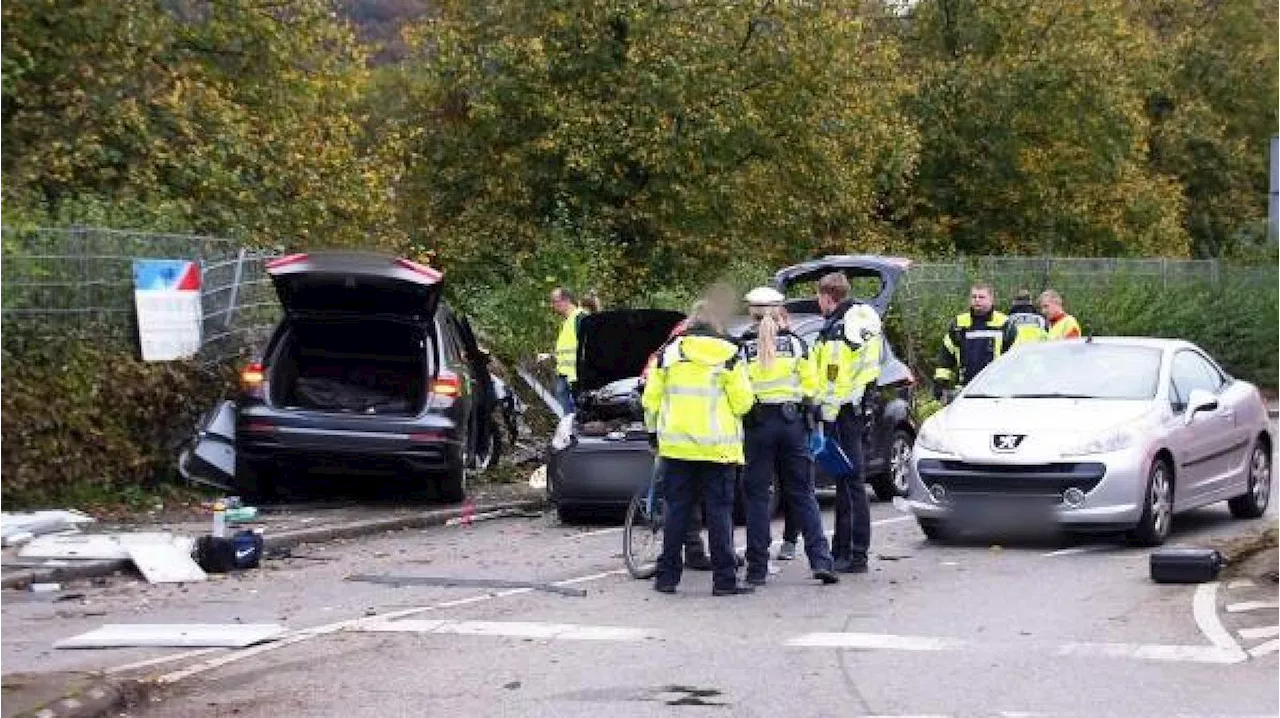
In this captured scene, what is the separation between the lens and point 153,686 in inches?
339

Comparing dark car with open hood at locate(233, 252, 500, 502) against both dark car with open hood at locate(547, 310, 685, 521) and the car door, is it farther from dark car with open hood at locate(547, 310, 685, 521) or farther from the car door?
the car door

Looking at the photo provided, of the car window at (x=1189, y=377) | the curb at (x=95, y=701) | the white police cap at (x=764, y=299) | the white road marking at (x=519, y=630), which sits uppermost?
the white police cap at (x=764, y=299)

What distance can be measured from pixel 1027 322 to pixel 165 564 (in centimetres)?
1017

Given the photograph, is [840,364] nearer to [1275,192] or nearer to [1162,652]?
[1162,652]

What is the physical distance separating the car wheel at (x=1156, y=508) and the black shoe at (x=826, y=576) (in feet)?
8.36

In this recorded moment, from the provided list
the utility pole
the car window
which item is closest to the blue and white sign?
the car window

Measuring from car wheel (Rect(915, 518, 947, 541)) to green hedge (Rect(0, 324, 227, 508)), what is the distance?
6.22 meters

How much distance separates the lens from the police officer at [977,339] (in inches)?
770

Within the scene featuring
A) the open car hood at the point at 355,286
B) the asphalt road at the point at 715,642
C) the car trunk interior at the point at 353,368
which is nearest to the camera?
the asphalt road at the point at 715,642

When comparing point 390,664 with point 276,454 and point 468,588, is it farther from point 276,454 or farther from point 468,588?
point 276,454

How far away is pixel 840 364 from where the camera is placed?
12.2m

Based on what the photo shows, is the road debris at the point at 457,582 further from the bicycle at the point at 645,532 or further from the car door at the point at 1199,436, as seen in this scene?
the car door at the point at 1199,436

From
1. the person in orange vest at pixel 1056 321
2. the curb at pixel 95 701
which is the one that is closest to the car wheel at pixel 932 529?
the person in orange vest at pixel 1056 321

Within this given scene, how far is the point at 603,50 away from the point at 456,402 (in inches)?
583
